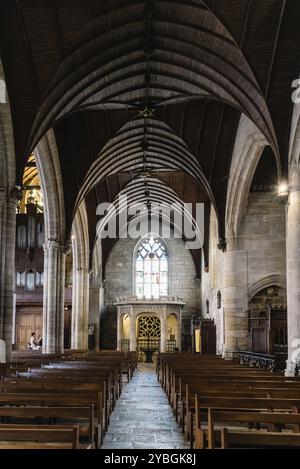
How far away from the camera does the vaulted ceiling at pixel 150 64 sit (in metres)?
13.1

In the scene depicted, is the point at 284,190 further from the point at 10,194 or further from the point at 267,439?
the point at 267,439

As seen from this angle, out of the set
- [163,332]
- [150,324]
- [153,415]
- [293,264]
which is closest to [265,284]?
[293,264]

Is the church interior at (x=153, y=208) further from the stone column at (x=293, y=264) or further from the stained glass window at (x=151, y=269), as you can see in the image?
the stained glass window at (x=151, y=269)

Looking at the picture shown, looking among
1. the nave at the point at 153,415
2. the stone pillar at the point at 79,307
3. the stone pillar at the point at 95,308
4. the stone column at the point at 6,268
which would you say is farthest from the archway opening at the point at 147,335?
the nave at the point at 153,415

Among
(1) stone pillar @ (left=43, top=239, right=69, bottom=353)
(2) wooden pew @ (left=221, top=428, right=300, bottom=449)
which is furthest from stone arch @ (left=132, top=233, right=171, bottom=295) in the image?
(2) wooden pew @ (left=221, top=428, right=300, bottom=449)

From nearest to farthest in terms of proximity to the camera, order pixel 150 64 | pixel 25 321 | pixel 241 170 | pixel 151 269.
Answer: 1. pixel 150 64
2. pixel 241 170
3. pixel 25 321
4. pixel 151 269

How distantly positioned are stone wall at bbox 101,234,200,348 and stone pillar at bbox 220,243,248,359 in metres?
15.9

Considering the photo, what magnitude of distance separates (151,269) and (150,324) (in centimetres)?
509

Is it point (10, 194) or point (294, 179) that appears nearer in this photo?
point (294, 179)

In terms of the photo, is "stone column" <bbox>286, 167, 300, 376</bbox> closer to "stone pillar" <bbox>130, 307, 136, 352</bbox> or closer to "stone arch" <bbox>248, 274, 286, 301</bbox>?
"stone arch" <bbox>248, 274, 286, 301</bbox>

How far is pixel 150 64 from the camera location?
56.7 feet

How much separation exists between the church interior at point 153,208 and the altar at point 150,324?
0.44 ft

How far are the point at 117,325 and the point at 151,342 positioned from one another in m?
2.90
